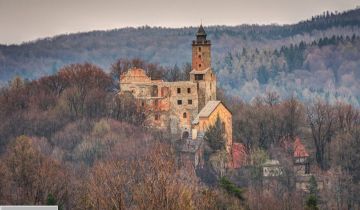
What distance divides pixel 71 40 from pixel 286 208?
137 metres

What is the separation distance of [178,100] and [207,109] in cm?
232

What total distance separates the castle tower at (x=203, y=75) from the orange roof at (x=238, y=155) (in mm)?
3706

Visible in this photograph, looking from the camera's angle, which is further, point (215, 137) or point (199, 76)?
point (199, 76)

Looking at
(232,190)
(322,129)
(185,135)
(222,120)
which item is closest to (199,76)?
(222,120)

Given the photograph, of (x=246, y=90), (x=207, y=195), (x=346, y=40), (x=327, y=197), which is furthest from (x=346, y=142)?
(x=346, y=40)

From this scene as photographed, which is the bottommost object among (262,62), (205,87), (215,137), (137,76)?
(215,137)

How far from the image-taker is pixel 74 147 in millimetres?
83438

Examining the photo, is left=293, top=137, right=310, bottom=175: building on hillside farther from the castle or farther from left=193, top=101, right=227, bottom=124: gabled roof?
left=193, top=101, right=227, bottom=124: gabled roof

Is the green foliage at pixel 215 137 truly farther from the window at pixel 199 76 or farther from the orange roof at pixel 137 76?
the orange roof at pixel 137 76

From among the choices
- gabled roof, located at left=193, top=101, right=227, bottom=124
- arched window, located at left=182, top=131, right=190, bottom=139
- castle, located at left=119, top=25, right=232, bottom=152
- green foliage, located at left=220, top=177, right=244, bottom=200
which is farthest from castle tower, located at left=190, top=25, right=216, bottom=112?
green foliage, located at left=220, top=177, right=244, bottom=200

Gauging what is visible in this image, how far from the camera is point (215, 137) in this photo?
8331 cm

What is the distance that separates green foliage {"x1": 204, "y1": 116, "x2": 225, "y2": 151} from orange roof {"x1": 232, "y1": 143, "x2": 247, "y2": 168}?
87 cm

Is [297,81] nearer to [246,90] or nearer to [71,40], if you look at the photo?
[246,90]

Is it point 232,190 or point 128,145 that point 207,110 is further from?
point 232,190
